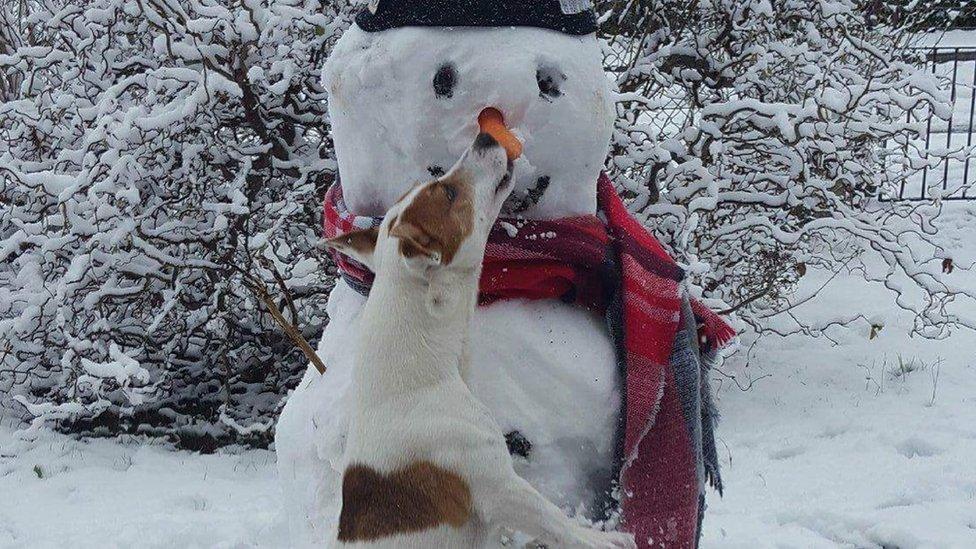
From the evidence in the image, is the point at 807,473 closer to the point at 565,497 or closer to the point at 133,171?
the point at 565,497

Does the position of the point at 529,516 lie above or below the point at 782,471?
above

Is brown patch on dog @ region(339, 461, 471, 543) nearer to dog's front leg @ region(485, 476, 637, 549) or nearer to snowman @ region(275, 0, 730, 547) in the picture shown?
dog's front leg @ region(485, 476, 637, 549)

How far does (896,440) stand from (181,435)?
12.0 ft

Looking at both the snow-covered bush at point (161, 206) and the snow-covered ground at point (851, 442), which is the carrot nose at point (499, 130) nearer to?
the snow-covered ground at point (851, 442)

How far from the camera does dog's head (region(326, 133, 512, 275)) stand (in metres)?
2.06

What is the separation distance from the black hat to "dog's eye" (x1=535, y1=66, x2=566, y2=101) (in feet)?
0.41

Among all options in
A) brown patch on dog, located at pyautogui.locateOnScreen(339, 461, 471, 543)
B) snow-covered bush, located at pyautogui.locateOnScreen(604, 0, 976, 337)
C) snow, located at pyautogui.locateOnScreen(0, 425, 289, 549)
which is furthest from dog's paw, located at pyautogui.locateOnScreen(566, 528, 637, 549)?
snow-covered bush, located at pyautogui.locateOnScreen(604, 0, 976, 337)

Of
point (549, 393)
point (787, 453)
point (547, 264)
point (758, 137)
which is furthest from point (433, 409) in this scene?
point (758, 137)

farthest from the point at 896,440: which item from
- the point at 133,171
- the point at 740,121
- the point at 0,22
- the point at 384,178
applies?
the point at 0,22

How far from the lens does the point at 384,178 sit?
238 cm

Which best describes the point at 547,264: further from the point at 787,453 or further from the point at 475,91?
the point at 787,453

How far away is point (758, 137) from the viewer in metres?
5.30

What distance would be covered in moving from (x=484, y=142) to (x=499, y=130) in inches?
4.0

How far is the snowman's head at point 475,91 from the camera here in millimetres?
2240
